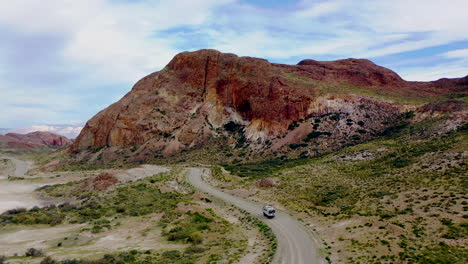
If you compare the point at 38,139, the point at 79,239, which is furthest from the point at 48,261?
the point at 38,139

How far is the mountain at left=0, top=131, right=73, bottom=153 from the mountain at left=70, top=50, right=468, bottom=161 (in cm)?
8100

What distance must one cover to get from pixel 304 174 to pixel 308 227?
2214 centimetres

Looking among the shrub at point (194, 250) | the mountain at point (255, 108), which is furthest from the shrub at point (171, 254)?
the mountain at point (255, 108)

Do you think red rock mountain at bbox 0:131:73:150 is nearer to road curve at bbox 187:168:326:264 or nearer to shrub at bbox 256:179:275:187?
shrub at bbox 256:179:275:187

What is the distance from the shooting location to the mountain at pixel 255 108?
67250 mm

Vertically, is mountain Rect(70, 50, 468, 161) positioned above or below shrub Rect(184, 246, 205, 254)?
above

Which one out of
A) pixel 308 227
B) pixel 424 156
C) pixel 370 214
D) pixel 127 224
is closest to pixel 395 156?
pixel 424 156

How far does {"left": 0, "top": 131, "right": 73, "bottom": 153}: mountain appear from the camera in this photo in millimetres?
149538

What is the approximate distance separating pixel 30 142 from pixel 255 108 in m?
164

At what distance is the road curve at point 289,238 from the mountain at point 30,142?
142 metres

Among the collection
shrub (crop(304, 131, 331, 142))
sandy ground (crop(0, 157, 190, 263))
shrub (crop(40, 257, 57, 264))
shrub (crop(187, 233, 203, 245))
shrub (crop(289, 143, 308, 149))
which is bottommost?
shrub (crop(187, 233, 203, 245))

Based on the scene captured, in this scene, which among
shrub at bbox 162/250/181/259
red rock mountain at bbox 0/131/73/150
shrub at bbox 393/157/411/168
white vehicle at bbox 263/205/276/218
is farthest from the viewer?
red rock mountain at bbox 0/131/73/150

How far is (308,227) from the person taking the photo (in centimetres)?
2538

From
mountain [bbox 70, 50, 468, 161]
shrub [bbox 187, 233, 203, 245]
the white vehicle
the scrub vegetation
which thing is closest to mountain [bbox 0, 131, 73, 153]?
mountain [bbox 70, 50, 468, 161]
